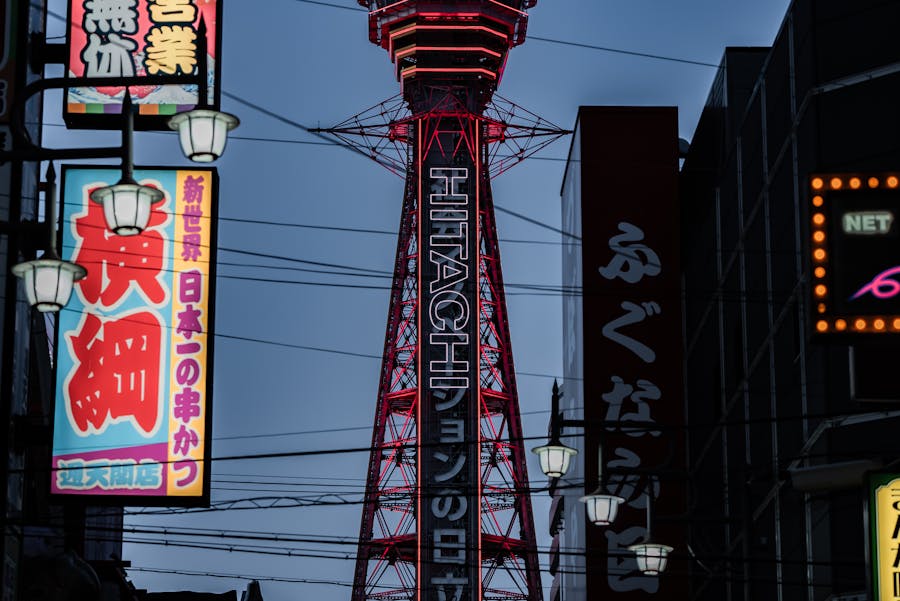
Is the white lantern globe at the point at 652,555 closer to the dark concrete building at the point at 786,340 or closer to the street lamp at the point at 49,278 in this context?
the dark concrete building at the point at 786,340

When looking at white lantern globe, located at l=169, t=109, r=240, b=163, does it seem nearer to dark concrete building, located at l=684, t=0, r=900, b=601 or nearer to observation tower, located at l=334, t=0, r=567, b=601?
dark concrete building, located at l=684, t=0, r=900, b=601

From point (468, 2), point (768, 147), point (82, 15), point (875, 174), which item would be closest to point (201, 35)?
point (875, 174)

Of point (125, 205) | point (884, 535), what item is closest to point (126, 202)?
point (125, 205)

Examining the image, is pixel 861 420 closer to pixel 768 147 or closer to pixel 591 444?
pixel 768 147

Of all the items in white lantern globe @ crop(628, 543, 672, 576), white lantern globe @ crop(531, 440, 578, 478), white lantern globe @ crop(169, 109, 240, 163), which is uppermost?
white lantern globe @ crop(169, 109, 240, 163)

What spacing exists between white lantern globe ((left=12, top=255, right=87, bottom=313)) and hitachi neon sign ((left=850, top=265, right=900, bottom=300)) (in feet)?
23.1

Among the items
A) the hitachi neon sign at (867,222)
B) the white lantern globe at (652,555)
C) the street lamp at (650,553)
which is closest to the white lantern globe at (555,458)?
the street lamp at (650,553)

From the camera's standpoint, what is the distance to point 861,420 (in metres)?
27.5

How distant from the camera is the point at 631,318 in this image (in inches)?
1682

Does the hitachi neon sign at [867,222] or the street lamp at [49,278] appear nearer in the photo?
the hitachi neon sign at [867,222]

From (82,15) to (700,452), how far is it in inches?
724

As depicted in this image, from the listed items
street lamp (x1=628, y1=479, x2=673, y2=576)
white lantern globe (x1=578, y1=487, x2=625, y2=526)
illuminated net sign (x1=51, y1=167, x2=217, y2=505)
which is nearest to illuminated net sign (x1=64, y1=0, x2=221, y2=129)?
illuminated net sign (x1=51, y1=167, x2=217, y2=505)

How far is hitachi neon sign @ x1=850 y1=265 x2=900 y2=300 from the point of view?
54.5ft

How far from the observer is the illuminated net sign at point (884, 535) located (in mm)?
19953
